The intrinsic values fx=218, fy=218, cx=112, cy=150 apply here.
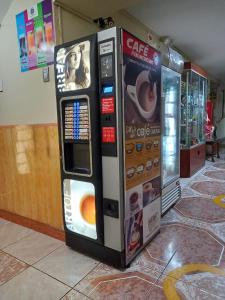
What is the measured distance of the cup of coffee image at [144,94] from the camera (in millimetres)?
1761

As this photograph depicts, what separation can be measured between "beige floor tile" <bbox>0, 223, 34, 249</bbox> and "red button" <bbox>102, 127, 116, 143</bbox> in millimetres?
1563

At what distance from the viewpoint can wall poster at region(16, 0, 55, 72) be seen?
1956mm

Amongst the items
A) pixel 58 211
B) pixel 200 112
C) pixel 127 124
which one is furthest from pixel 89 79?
pixel 200 112

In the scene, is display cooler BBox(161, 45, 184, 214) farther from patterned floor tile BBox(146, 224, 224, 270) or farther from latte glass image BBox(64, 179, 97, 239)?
latte glass image BBox(64, 179, 97, 239)

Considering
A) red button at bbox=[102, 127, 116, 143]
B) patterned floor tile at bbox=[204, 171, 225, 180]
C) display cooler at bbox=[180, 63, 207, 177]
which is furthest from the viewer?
patterned floor tile at bbox=[204, 171, 225, 180]

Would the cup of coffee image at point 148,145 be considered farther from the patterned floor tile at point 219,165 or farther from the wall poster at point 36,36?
the patterned floor tile at point 219,165

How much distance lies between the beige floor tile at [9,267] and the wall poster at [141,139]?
94cm

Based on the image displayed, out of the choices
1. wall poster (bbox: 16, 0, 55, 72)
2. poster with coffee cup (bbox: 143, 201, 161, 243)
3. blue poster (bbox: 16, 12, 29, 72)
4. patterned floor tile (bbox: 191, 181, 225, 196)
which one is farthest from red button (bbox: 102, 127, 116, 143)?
patterned floor tile (bbox: 191, 181, 225, 196)

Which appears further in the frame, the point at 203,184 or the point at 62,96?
the point at 203,184

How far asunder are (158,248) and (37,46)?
2.26m

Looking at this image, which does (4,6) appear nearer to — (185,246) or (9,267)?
(9,267)

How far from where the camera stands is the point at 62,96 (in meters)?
1.85

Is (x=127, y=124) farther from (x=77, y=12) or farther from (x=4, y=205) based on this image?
(x=4, y=205)

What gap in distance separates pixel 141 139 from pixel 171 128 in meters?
1.55
